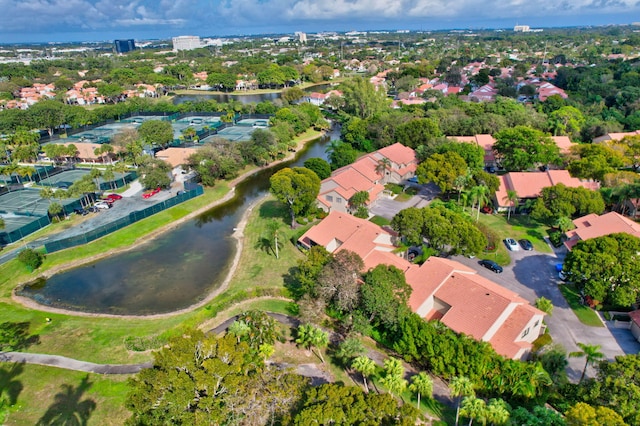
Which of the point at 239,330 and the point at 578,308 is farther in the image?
the point at 578,308

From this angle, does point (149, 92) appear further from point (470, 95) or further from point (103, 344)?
point (103, 344)

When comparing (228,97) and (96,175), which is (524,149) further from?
(228,97)

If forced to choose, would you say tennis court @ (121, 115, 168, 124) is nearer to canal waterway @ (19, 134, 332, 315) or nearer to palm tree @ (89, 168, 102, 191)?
palm tree @ (89, 168, 102, 191)

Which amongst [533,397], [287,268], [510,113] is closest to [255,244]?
[287,268]

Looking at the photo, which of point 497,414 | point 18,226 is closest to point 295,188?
point 497,414

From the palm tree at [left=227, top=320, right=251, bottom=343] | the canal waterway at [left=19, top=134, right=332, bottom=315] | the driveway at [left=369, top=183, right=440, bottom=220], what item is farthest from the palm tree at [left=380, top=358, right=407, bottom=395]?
the driveway at [left=369, top=183, right=440, bottom=220]

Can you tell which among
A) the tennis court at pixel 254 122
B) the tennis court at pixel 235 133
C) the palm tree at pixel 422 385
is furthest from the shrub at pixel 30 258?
the tennis court at pixel 254 122
